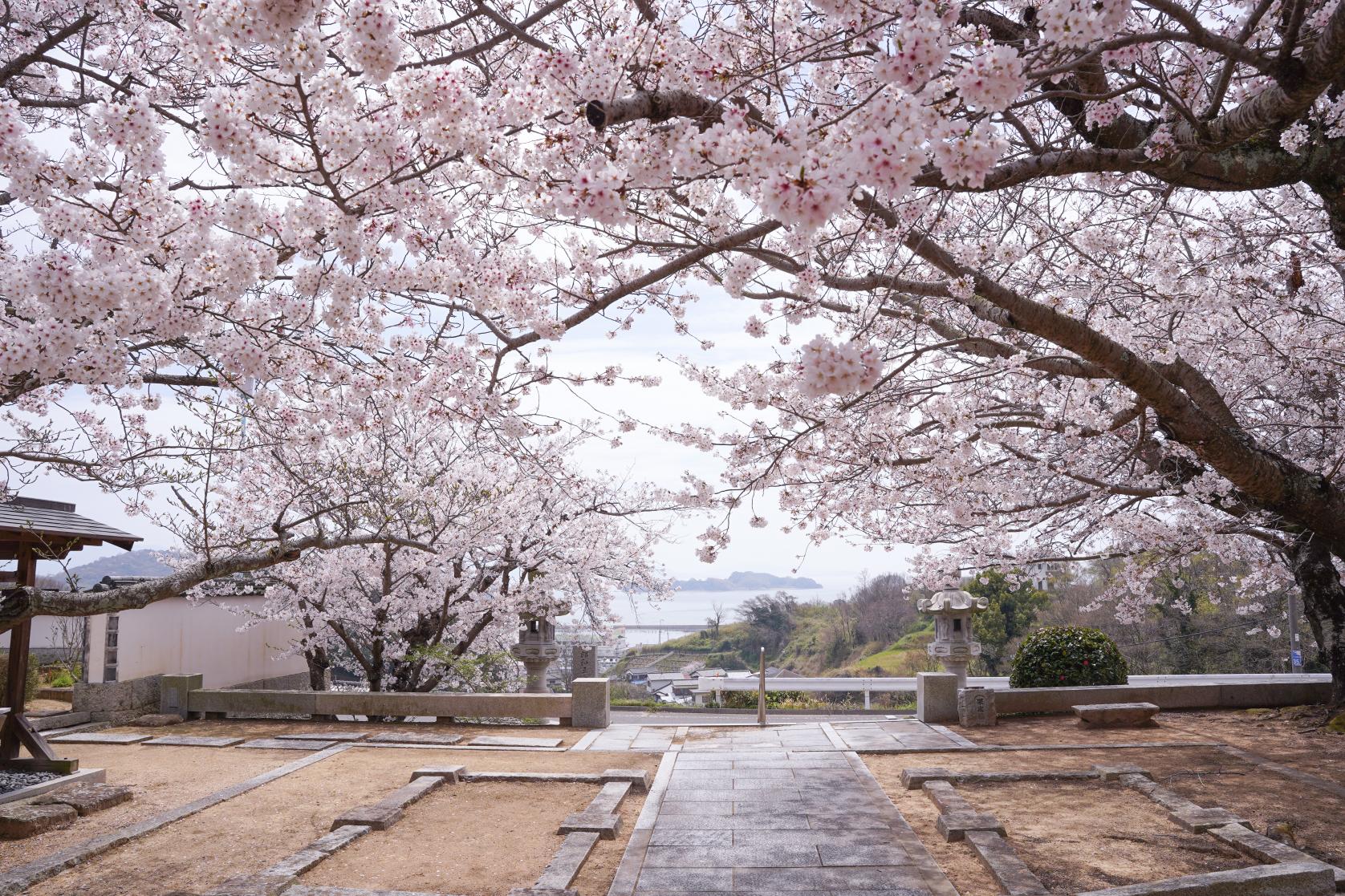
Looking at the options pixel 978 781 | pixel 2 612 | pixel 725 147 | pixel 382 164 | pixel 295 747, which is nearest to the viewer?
pixel 725 147

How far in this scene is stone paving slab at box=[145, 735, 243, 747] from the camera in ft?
27.8

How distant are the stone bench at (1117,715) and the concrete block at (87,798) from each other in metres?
8.53

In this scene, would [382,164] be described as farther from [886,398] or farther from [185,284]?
[886,398]

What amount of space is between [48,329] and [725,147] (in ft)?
9.03

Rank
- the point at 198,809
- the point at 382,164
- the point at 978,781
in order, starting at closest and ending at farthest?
the point at 382,164, the point at 198,809, the point at 978,781

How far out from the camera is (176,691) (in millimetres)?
10031

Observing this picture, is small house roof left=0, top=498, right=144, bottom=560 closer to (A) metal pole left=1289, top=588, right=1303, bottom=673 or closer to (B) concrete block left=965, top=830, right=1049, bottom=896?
(B) concrete block left=965, top=830, right=1049, bottom=896

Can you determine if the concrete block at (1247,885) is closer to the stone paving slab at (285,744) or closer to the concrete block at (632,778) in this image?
the concrete block at (632,778)

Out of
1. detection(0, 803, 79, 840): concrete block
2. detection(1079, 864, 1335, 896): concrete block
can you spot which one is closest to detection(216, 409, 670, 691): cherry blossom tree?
detection(0, 803, 79, 840): concrete block

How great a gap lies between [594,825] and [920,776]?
260 centimetres

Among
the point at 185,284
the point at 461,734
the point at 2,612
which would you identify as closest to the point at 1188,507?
the point at 461,734

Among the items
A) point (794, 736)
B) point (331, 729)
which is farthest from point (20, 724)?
point (794, 736)

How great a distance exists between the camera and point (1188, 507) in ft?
28.3

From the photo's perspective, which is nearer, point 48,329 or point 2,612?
point 48,329
